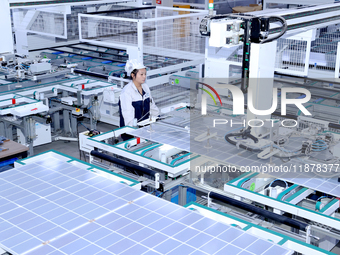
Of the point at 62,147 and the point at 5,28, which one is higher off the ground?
the point at 5,28

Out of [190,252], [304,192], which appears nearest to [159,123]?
[304,192]

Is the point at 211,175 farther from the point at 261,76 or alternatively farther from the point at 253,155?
the point at 261,76

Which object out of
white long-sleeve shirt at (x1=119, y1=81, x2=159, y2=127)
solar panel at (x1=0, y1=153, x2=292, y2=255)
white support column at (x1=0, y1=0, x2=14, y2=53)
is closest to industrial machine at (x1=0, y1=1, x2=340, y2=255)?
solar panel at (x1=0, y1=153, x2=292, y2=255)

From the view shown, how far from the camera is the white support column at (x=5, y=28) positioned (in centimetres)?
596

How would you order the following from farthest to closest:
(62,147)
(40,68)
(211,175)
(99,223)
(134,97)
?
(62,147) → (40,68) → (134,97) → (211,175) → (99,223)

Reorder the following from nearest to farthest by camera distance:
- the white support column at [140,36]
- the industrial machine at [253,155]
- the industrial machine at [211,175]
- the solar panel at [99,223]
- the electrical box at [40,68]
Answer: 1. the solar panel at [99,223]
2. the industrial machine at [211,175]
3. the industrial machine at [253,155]
4. the white support column at [140,36]
5. the electrical box at [40,68]

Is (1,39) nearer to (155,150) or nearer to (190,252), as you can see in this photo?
(155,150)

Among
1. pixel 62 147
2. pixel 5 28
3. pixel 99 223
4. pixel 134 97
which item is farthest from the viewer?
pixel 62 147

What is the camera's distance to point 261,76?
2.97 metres

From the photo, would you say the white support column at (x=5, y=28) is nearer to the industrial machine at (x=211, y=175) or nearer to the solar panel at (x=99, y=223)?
the industrial machine at (x=211, y=175)

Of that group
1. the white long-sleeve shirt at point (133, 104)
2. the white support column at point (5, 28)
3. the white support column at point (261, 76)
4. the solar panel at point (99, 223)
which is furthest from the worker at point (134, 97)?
the white support column at point (5, 28)

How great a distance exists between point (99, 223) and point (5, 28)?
4.85m

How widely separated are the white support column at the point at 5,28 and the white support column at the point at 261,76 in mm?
4323

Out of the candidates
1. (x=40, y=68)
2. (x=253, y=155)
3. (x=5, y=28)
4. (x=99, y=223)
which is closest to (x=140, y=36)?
(x=40, y=68)
